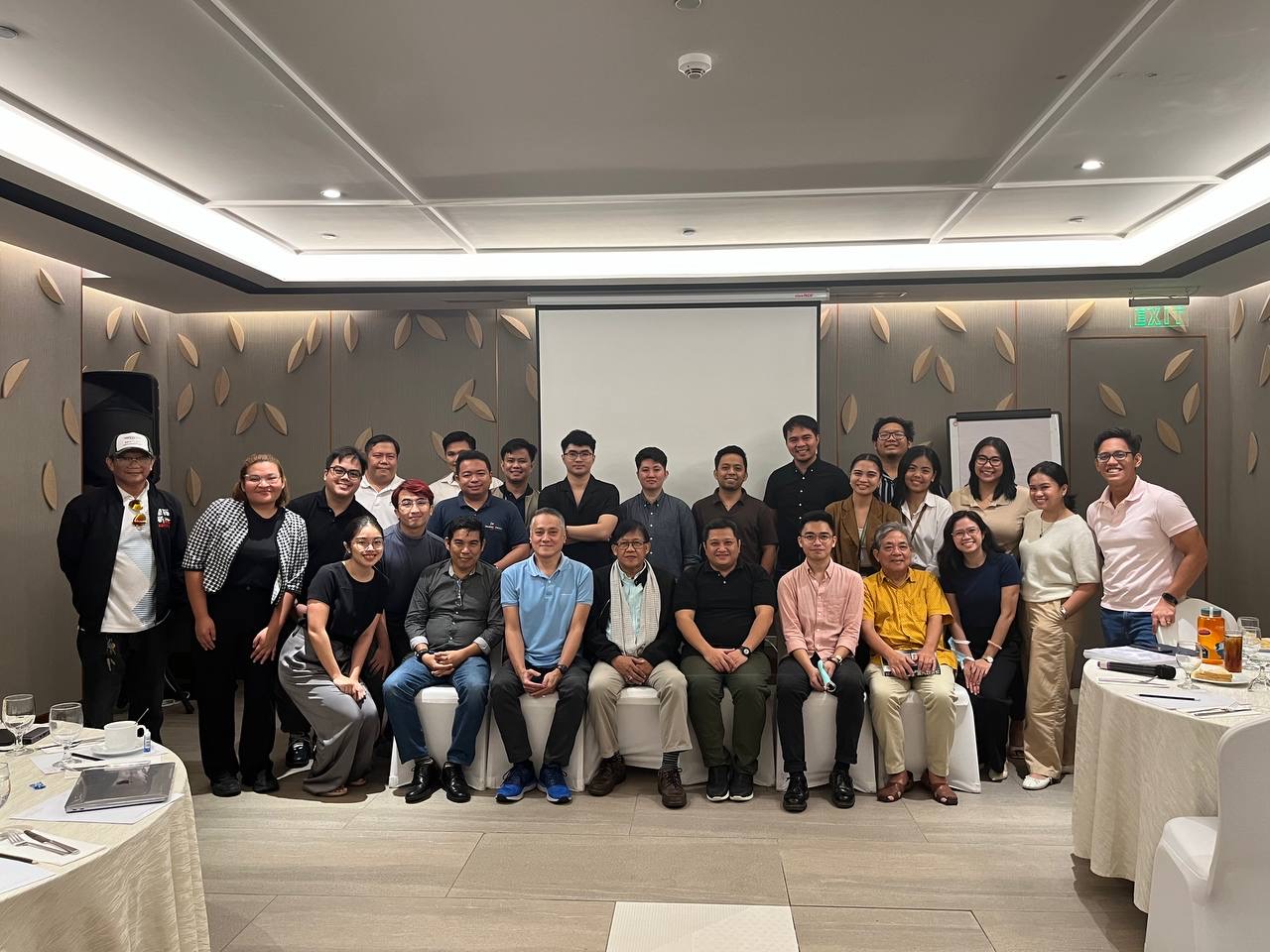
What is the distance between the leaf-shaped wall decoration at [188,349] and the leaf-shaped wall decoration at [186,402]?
182 mm

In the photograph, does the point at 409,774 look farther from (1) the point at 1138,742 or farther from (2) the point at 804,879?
(1) the point at 1138,742

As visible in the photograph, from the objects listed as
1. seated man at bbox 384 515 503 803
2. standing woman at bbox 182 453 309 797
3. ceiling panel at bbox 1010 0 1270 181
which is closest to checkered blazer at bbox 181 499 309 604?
standing woman at bbox 182 453 309 797

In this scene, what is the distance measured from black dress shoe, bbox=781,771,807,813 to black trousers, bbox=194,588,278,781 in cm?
240

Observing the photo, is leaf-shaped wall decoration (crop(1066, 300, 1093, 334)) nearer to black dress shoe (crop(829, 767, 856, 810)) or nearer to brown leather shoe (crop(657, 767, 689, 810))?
black dress shoe (crop(829, 767, 856, 810))

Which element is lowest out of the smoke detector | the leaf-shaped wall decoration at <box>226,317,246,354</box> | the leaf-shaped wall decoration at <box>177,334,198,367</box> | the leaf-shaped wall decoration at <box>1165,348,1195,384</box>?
the leaf-shaped wall decoration at <box>1165,348,1195,384</box>

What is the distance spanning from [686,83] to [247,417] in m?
4.85

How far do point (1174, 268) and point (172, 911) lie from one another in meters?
5.98

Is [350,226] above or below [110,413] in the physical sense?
above

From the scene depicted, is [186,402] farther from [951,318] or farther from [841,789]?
[951,318]

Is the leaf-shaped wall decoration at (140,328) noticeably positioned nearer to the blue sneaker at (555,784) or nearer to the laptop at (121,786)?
the blue sneaker at (555,784)

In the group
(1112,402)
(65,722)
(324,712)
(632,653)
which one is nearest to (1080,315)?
(1112,402)

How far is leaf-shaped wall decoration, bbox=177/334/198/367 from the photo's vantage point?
22.8ft

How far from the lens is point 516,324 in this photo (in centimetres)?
682

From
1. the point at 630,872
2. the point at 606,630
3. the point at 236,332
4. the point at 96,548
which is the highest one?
the point at 236,332
